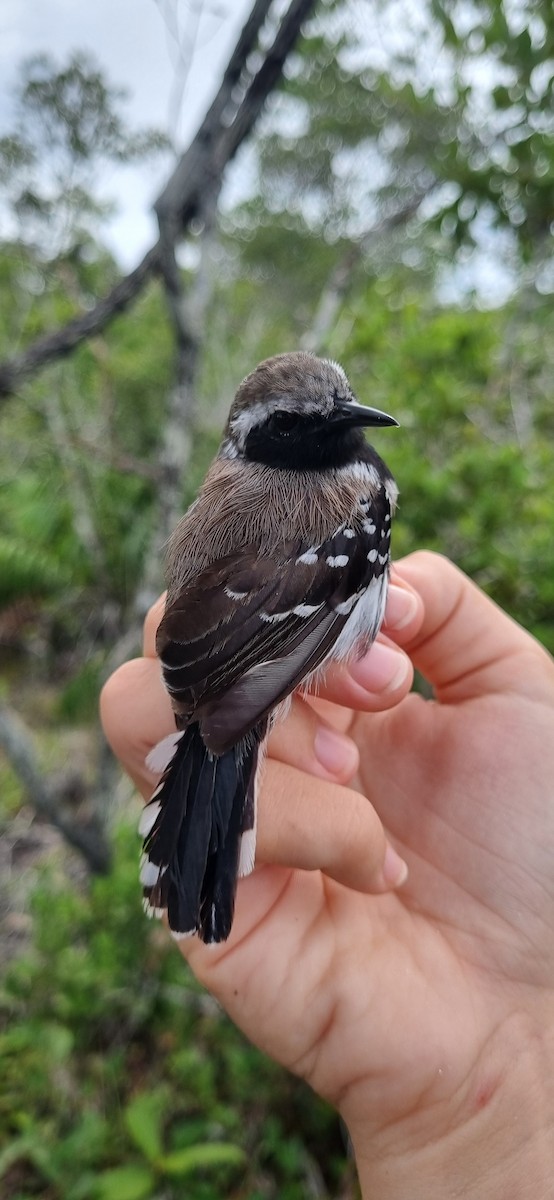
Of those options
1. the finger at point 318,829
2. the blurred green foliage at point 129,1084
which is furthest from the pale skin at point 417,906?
the blurred green foliage at point 129,1084

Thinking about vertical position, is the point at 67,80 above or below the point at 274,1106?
above

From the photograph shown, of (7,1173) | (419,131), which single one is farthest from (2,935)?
(419,131)

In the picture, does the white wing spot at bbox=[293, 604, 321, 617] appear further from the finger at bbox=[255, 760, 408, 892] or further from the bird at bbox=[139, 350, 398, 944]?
the finger at bbox=[255, 760, 408, 892]

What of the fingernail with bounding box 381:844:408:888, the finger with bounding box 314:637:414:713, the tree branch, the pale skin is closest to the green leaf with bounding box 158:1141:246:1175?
the pale skin

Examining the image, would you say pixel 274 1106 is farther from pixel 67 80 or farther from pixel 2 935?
pixel 67 80

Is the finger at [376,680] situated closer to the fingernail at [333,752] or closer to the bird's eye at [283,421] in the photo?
the fingernail at [333,752]

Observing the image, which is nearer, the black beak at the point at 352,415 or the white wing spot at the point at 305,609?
the white wing spot at the point at 305,609
